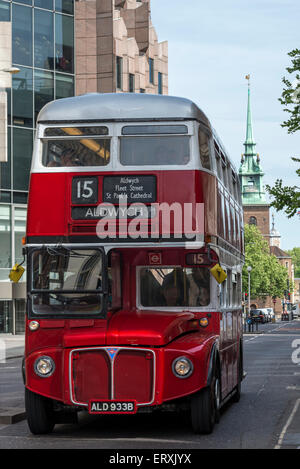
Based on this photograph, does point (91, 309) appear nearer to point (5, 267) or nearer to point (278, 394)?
point (278, 394)

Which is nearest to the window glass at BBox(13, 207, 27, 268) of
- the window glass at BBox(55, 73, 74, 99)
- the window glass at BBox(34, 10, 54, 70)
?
the window glass at BBox(55, 73, 74, 99)

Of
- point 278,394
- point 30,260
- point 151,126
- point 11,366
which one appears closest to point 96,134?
point 151,126

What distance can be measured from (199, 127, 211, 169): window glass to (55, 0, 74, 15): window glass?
40.3 m

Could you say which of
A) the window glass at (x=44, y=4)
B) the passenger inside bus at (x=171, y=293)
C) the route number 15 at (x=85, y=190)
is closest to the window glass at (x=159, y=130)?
the route number 15 at (x=85, y=190)

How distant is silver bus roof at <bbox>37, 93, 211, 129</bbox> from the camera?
1168cm

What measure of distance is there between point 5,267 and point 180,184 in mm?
37127

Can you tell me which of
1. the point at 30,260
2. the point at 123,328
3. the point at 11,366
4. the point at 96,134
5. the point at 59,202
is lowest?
the point at 11,366

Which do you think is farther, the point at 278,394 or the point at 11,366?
the point at 11,366

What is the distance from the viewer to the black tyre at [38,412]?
432 inches

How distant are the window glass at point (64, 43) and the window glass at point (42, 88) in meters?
1.19

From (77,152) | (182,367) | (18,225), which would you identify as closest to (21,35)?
(18,225)

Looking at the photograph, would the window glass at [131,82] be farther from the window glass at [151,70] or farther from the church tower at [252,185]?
the church tower at [252,185]

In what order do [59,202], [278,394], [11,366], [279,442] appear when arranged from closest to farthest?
[279,442] → [59,202] → [278,394] → [11,366]

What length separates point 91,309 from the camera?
11016 mm
